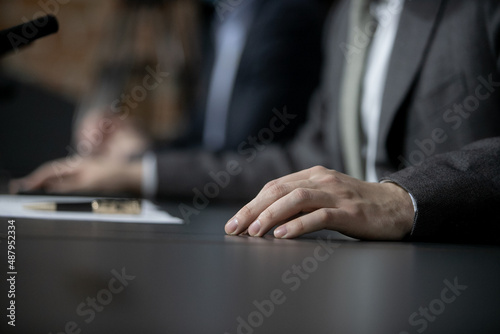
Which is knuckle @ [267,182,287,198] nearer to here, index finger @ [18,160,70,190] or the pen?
the pen

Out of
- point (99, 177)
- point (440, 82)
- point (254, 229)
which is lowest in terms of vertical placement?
point (99, 177)

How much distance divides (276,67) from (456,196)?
3.21 ft

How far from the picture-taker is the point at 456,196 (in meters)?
0.45

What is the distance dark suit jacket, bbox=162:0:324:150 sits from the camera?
138 cm

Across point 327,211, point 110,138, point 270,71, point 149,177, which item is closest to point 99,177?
point 149,177

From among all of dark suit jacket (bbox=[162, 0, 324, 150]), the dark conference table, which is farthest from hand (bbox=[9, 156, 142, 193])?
the dark conference table

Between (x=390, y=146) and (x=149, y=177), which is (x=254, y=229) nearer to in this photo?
(x=390, y=146)

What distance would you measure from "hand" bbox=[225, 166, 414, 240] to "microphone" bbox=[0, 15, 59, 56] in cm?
18

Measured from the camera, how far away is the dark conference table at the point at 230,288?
261 mm

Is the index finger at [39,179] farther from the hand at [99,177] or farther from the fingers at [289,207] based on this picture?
the fingers at [289,207]

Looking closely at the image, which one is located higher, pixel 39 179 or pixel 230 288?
pixel 230 288

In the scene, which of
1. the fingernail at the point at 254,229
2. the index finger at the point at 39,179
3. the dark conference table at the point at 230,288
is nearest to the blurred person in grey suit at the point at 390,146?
the fingernail at the point at 254,229

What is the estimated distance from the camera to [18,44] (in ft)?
1.23

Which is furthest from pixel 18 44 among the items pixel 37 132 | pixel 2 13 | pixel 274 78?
pixel 2 13
